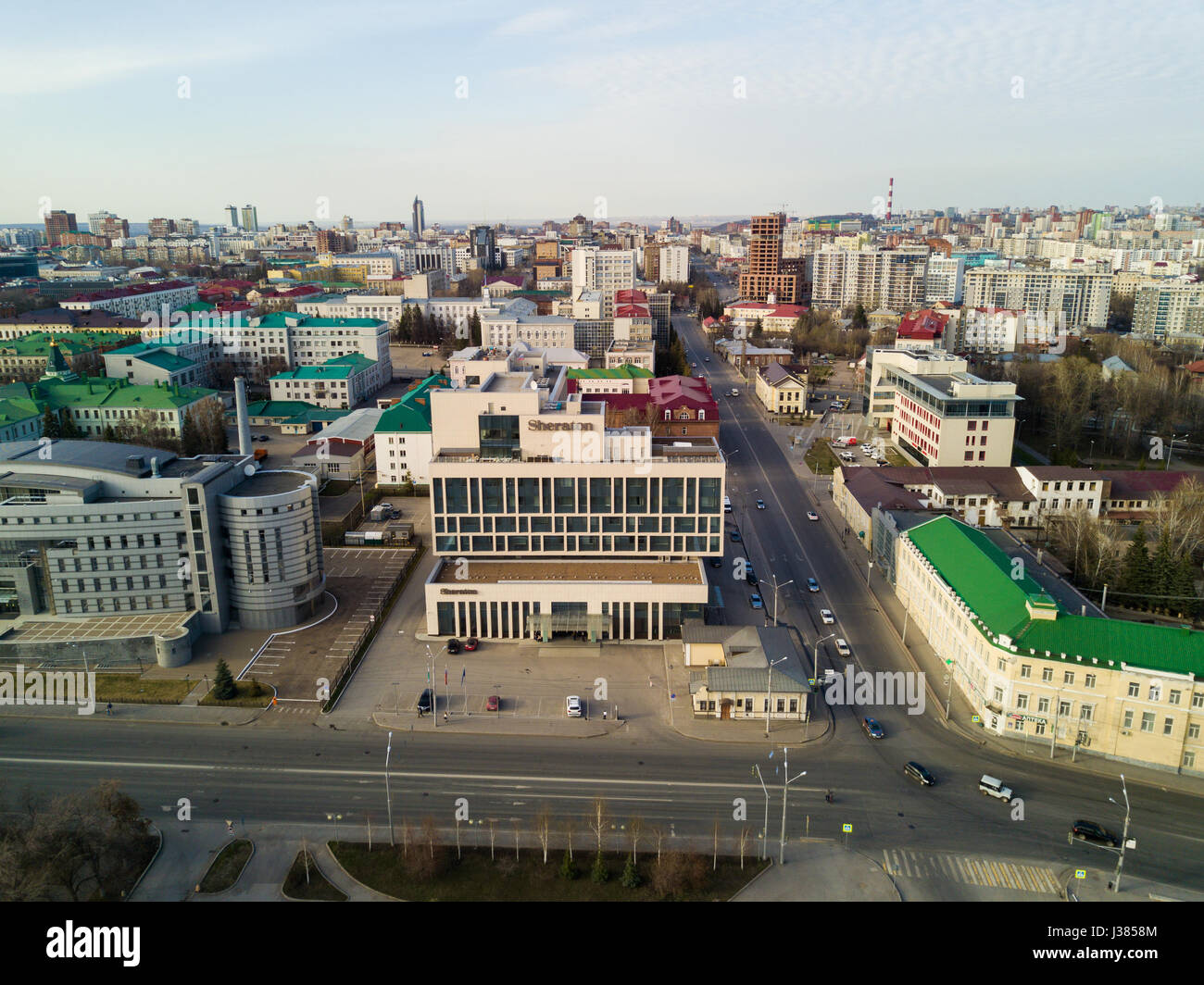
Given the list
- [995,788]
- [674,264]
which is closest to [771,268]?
[674,264]

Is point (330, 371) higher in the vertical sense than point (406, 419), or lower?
higher

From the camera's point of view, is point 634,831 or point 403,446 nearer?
point 634,831

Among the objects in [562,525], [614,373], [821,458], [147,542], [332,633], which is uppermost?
[614,373]

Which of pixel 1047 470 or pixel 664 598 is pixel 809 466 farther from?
pixel 664 598

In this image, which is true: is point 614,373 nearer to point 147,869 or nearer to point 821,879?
point 821,879

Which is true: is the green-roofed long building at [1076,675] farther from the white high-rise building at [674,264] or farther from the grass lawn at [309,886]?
the white high-rise building at [674,264]

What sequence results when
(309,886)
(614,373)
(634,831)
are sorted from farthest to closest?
(614,373)
(634,831)
(309,886)

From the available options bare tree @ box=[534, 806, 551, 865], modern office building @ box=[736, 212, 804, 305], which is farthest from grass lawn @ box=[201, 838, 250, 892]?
modern office building @ box=[736, 212, 804, 305]
